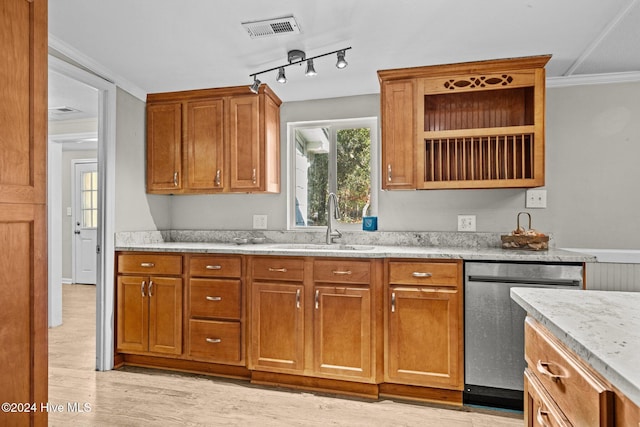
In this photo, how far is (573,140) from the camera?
2.80 m

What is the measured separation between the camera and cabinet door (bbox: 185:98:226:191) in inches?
122

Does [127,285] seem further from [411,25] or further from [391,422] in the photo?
[411,25]

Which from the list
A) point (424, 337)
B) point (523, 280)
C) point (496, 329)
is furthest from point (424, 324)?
point (523, 280)

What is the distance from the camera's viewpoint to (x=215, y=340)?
105 inches

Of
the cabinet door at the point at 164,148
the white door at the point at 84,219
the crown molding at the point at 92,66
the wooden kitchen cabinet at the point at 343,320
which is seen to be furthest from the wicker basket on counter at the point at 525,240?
the white door at the point at 84,219

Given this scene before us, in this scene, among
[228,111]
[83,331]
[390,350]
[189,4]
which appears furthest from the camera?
[83,331]

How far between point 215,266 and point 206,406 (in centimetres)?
91

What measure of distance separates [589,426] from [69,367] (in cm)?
330

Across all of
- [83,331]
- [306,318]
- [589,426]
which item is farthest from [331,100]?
[83,331]

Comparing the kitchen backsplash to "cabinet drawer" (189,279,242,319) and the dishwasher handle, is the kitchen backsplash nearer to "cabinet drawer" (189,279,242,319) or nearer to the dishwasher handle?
the dishwasher handle

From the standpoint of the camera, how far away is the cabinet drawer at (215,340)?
8.68 feet

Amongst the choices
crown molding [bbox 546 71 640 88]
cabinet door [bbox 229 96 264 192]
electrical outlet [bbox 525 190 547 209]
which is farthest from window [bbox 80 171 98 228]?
crown molding [bbox 546 71 640 88]

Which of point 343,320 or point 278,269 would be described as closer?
point 343,320

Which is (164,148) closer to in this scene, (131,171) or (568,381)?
(131,171)
